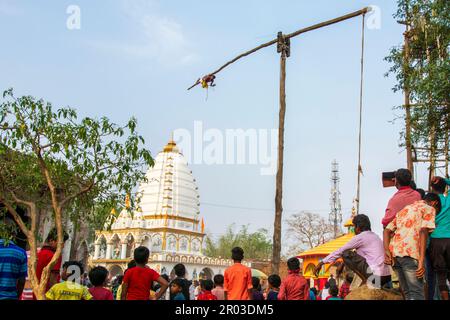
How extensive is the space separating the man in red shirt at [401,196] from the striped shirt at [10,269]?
4.33 metres

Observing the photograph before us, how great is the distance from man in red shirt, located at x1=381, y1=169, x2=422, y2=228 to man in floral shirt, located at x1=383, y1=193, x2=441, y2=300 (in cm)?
15

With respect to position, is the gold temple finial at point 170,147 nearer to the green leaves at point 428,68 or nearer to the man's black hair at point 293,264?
the green leaves at point 428,68

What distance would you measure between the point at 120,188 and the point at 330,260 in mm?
6431

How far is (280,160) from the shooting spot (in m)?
10.7

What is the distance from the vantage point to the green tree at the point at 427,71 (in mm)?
15617

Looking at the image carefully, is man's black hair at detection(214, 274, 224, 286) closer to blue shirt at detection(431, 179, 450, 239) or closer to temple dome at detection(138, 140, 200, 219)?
blue shirt at detection(431, 179, 450, 239)

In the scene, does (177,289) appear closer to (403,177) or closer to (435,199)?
(403,177)

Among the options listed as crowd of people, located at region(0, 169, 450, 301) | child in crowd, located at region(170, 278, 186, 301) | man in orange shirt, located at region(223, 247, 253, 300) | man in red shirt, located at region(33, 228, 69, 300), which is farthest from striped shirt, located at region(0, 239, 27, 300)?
man in orange shirt, located at region(223, 247, 253, 300)

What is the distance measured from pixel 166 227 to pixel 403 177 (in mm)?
42436

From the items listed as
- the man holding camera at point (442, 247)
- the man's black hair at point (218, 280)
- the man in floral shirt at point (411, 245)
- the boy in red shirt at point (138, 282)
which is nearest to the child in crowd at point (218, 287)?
the man's black hair at point (218, 280)

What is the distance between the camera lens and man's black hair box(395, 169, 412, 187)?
6.05m

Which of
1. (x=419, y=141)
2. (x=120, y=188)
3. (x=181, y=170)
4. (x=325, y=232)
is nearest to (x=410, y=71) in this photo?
(x=419, y=141)

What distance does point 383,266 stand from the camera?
635 cm

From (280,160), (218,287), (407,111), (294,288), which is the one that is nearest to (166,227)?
(407,111)
